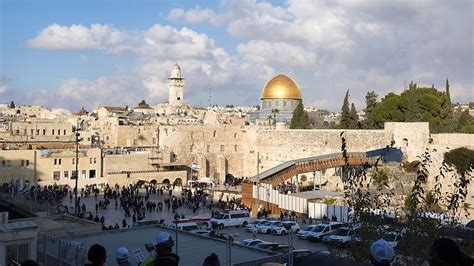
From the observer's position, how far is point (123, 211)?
2498 cm

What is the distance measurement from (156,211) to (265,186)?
5.45 metres

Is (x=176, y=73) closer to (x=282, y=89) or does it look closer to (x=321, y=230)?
(x=282, y=89)

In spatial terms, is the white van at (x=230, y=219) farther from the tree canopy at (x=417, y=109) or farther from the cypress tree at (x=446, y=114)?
the cypress tree at (x=446, y=114)

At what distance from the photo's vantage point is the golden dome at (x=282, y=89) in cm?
5431

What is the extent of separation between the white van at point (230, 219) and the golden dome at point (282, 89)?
33674 millimetres

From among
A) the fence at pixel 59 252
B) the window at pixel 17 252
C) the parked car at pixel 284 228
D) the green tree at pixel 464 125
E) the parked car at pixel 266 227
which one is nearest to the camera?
the fence at pixel 59 252

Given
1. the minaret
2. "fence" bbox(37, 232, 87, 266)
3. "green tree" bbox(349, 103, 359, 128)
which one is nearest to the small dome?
the minaret

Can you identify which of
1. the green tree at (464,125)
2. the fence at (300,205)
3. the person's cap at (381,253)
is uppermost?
the green tree at (464,125)

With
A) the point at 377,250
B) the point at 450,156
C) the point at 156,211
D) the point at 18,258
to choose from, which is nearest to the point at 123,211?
the point at 156,211

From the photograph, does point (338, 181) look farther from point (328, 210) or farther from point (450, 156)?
point (328, 210)

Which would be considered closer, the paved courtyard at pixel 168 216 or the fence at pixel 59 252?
the fence at pixel 59 252

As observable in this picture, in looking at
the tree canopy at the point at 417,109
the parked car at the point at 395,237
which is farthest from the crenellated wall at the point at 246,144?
the parked car at the point at 395,237

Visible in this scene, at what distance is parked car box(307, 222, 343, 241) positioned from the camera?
18.0 m

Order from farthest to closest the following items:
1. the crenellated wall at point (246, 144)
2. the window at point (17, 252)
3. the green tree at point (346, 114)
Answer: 1. the green tree at point (346, 114)
2. the crenellated wall at point (246, 144)
3. the window at point (17, 252)
